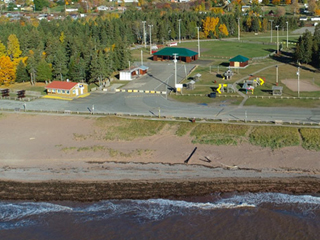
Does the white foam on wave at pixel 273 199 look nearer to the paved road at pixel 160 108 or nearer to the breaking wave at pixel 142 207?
the breaking wave at pixel 142 207

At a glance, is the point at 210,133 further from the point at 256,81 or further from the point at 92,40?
the point at 92,40

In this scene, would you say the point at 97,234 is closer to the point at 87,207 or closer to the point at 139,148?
the point at 87,207

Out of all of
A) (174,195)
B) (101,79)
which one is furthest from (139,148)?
(101,79)

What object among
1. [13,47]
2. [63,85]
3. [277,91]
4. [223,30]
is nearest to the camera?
[277,91]

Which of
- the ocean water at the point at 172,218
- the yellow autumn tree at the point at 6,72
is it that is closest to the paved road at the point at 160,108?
the yellow autumn tree at the point at 6,72

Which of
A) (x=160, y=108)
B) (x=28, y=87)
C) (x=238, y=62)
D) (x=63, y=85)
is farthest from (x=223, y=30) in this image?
(x=160, y=108)

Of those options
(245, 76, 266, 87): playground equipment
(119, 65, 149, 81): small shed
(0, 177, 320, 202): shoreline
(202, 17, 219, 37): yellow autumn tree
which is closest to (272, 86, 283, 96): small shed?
(245, 76, 266, 87): playground equipment

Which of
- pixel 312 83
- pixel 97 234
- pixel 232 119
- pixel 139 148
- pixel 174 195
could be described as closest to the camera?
pixel 97 234
